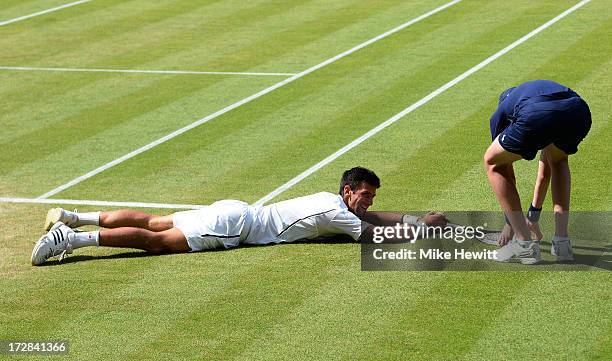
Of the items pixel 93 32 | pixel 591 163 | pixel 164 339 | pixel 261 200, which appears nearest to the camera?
pixel 164 339

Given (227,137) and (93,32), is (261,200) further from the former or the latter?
(93,32)

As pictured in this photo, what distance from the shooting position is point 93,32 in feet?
78.6

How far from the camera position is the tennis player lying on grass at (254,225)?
10.3m

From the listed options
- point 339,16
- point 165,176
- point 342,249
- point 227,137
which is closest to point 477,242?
point 342,249

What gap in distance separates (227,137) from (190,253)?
16.8ft

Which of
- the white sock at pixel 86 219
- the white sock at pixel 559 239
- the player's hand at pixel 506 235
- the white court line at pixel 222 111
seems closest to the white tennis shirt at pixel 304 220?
the player's hand at pixel 506 235

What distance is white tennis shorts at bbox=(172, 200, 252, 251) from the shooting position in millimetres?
10398

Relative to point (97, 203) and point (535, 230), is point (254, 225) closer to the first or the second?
point (535, 230)

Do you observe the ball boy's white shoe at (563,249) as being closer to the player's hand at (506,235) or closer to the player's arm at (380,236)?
the player's hand at (506,235)

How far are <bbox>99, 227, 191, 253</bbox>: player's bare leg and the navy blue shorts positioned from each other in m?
3.29

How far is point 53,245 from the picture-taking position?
10.3 meters

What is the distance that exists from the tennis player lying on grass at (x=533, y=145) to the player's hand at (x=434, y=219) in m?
0.60

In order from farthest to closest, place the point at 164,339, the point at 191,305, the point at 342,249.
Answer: the point at 342,249
the point at 191,305
the point at 164,339

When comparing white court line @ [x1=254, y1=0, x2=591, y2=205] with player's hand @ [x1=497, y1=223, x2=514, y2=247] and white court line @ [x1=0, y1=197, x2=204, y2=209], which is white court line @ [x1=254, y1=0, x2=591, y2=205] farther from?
player's hand @ [x1=497, y1=223, x2=514, y2=247]
